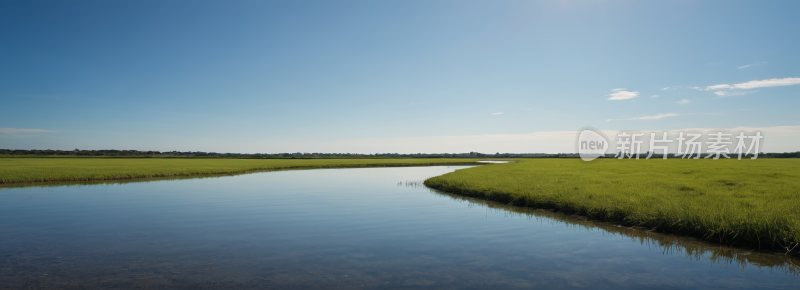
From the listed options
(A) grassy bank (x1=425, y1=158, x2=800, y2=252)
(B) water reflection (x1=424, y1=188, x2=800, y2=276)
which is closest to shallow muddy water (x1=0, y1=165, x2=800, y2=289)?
(B) water reflection (x1=424, y1=188, x2=800, y2=276)

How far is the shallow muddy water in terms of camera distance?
8609 mm

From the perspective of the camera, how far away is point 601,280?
870cm

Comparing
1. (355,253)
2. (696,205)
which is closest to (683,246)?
(696,205)

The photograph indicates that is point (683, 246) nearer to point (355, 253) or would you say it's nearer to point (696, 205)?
point (696, 205)

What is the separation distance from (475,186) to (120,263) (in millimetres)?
23187

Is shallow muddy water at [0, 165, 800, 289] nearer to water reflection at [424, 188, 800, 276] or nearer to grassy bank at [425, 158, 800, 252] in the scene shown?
water reflection at [424, 188, 800, 276]

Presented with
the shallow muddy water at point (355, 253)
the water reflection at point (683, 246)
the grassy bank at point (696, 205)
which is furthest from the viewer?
the grassy bank at point (696, 205)

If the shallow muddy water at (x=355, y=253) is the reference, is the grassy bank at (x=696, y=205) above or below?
above

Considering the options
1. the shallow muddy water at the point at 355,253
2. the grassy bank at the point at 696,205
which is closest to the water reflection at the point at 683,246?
the shallow muddy water at the point at 355,253

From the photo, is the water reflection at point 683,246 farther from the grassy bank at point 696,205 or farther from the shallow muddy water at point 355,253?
the grassy bank at point 696,205

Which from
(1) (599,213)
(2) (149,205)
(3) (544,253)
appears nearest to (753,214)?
(1) (599,213)

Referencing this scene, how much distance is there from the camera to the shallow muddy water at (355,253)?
861 cm

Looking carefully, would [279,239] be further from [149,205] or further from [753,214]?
[753,214]

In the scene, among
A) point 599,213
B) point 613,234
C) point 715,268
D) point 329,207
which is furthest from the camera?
point 329,207
